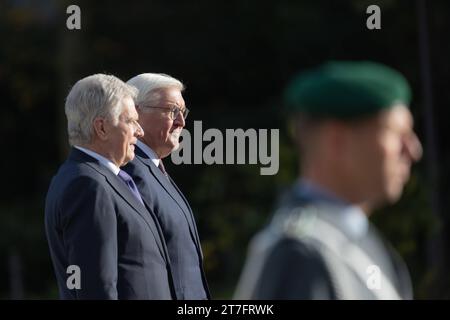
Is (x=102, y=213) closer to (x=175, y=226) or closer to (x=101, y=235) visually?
(x=101, y=235)

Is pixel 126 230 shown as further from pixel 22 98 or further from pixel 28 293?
pixel 22 98

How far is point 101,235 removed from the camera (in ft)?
12.5

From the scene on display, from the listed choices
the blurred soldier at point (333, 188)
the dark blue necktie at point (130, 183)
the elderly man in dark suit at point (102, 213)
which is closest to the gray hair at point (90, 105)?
the elderly man in dark suit at point (102, 213)

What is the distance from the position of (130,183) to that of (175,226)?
0.20 m

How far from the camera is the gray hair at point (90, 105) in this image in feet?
13.1

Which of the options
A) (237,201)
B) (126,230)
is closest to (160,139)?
(126,230)

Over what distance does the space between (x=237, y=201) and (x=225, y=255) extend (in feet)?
2.01

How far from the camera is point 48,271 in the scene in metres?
15.2

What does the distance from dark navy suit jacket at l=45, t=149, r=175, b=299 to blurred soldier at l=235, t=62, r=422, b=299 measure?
1503mm

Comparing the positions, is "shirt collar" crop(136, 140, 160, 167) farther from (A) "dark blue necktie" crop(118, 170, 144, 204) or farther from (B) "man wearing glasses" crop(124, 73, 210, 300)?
(A) "dark blue necktie" crop(118, 170, 144, 204)

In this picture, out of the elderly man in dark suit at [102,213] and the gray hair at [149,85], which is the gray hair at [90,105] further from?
the gray hair at [149,85]

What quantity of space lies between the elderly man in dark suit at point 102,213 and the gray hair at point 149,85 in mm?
414

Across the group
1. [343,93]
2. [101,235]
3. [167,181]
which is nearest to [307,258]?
[343,93]

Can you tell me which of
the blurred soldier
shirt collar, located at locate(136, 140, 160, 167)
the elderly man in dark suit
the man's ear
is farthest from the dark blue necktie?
the blurred soldier
